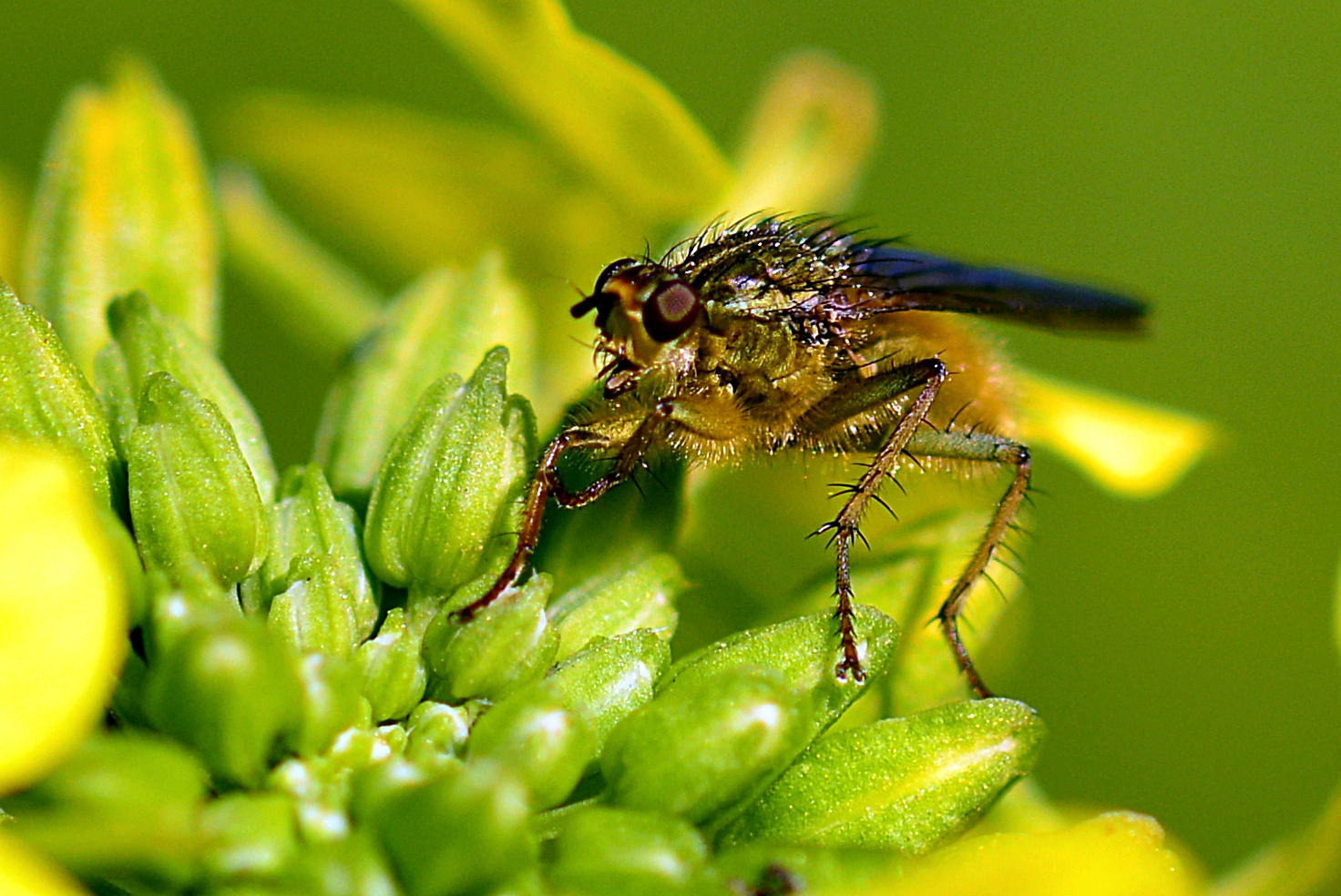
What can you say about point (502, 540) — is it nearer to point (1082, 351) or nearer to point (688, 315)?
point (688, 315)

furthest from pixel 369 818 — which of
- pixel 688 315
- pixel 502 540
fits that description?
pixel 688 315

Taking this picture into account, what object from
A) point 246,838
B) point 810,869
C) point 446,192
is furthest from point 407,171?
point 810,869

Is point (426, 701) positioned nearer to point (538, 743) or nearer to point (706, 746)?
point (538, 743)

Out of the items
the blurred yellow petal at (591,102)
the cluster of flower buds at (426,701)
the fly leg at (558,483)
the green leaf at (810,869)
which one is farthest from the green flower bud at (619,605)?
the blurred yellow petal at (591,102)

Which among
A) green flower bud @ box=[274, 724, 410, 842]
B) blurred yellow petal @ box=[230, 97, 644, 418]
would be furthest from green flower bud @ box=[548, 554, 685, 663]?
blurred yellow petal @ box=[230, 97, 644, 418]

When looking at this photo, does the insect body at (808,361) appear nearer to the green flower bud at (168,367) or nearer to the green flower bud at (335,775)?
the green flower bud at (335,775)

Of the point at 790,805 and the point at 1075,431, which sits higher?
the point at 1075,431
